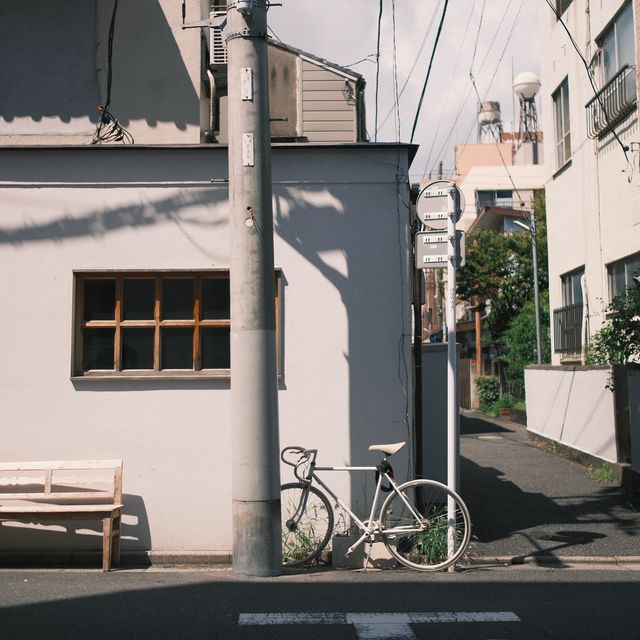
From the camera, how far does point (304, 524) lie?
833 cm

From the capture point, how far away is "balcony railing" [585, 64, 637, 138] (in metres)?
13.9

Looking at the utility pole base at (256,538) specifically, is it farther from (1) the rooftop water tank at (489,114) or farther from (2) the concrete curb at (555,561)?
(1) the rooftop water tank at (489,114)

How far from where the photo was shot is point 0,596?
21.1ft

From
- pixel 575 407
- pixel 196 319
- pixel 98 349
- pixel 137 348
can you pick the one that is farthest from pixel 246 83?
pixel 575 407

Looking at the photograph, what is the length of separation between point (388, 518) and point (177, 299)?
121 inches

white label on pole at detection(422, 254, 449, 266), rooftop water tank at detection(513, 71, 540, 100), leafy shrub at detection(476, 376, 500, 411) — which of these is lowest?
leafy shrub at detection(476, 376, 500, 411)

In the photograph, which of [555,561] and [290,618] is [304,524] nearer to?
[555,561]

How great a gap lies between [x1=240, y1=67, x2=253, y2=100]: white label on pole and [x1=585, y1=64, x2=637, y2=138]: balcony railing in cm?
843

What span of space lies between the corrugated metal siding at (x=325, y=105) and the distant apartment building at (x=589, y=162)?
4030mm

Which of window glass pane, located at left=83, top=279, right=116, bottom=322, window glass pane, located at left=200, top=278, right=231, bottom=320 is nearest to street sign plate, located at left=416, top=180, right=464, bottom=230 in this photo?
window glass pane, located at left=200, top=278, right=231, bottom=320

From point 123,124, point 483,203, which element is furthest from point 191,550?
point 483,203

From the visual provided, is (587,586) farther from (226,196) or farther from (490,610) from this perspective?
(226,196)

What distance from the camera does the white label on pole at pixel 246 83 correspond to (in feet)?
24.8

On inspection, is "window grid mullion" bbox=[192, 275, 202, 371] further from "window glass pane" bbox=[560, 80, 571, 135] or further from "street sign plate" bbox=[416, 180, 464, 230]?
"window glass pane" bbox=[560, 80, 571, 135]
